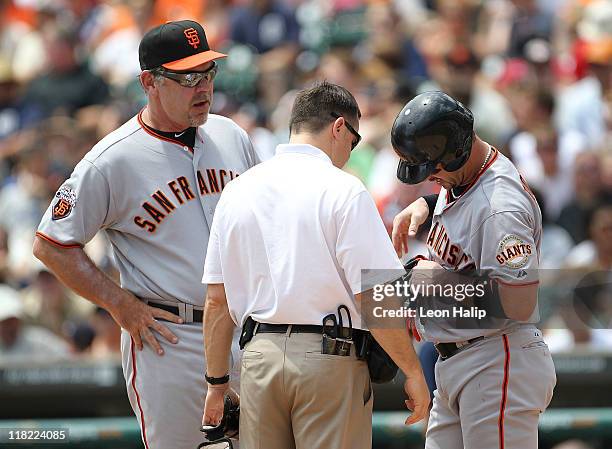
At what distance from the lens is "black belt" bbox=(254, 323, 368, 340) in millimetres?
4184

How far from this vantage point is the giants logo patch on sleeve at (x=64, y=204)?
4.84 metres

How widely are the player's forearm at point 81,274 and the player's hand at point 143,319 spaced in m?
0.03

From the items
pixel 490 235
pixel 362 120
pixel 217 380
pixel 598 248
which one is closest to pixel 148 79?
pixel 217 380

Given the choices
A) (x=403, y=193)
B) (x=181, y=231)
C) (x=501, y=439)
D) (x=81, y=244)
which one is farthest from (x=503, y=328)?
(x=403, y=193)

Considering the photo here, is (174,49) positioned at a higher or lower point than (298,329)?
higher

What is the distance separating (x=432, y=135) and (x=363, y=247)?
599mm

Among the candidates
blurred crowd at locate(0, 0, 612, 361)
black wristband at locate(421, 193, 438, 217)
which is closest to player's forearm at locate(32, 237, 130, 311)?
black wristband at locate(421, 193, 438, 217)

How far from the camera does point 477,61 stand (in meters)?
10.3

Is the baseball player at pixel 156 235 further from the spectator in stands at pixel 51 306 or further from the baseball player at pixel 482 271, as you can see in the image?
the spectator in stands at pixel 51 306

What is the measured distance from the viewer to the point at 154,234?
16.1 ft

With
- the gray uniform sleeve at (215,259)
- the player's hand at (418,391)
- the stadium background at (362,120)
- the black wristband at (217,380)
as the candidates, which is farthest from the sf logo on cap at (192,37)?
the stadium background at (362,120)

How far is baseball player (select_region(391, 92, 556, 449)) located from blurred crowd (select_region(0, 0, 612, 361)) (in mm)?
3054

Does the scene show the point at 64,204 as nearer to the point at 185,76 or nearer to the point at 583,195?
the point at 185,76

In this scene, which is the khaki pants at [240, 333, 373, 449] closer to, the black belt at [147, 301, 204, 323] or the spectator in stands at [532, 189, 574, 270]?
the black belt at [147, 301, 204, 323]
